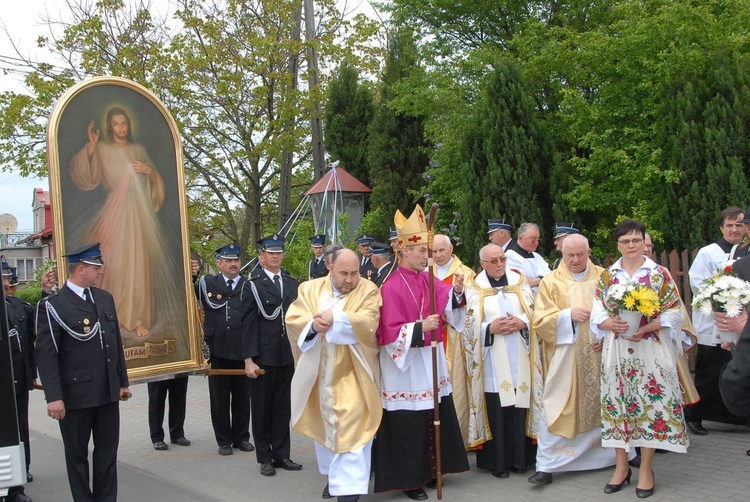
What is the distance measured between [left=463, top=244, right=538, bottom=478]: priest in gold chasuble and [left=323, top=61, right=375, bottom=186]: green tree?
41.8 ft

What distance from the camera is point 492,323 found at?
666cm

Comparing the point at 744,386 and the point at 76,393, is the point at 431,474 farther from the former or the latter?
the point at 744,386

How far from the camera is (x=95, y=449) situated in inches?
228

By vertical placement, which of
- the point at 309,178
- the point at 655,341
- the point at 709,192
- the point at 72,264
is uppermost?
the point at 309,178

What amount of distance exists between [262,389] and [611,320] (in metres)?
3.34

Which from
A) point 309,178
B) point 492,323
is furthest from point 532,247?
point 309,178

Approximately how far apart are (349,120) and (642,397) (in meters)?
14.5

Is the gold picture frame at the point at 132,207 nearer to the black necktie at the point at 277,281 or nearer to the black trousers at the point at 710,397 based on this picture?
the black necktie at the point at 277,281

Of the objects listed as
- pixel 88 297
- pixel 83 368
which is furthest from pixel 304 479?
pixel 88 297

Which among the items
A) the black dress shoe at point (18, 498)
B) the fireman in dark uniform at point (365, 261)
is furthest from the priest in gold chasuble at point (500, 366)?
the black dress shoe at point (18, 498)

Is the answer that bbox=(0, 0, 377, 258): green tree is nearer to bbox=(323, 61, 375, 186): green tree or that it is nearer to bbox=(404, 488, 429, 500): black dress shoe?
bbox=(323, 61, 375, 186): green tree

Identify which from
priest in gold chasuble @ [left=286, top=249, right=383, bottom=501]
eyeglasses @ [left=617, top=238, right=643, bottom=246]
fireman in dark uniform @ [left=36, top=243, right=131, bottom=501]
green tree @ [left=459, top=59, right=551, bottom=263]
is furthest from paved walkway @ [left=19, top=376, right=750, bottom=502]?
green tree @ [left=459, top=59, right=551, bottom=263]

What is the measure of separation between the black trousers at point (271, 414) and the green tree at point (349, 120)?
12.4 metres

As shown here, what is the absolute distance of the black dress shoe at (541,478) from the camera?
6254mm
